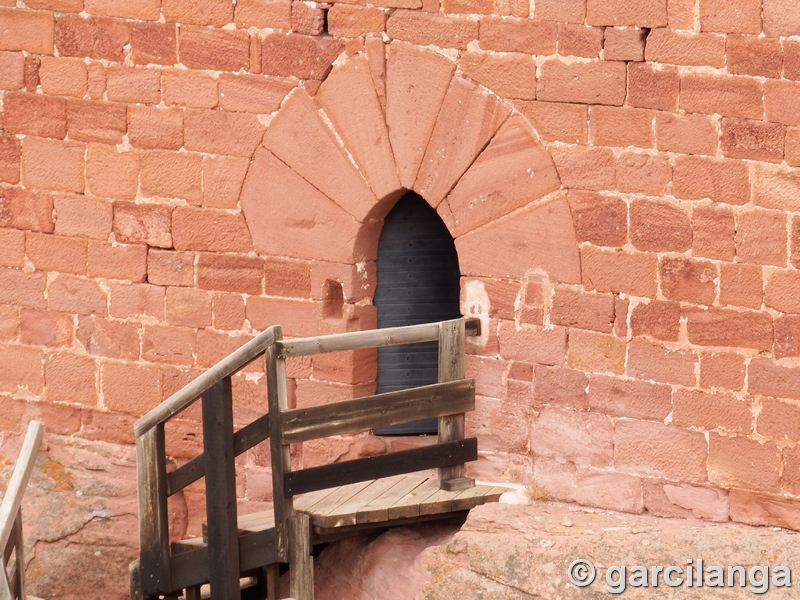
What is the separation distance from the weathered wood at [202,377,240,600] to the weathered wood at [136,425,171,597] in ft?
1.20

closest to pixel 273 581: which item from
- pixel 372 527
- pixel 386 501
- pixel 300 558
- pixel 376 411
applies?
pixel 300 558

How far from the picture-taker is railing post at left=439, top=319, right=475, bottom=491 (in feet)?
23.1

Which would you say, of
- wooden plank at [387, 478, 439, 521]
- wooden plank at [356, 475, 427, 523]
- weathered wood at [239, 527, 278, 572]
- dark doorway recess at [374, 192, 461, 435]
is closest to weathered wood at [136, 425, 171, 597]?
weathered wood at [239, 527, 278, 572]

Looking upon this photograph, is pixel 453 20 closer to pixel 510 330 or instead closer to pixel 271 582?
pixel 510 330

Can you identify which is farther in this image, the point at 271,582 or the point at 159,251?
the point at 159,251

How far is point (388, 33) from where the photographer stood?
7.31 m

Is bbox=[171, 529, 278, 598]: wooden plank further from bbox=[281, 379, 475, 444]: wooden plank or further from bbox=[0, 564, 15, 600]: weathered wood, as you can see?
bbox=[0, 564, 15, 600]: weathered wood

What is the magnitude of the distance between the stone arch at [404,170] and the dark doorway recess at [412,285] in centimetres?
20

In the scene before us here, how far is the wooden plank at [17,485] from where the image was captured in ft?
23.7

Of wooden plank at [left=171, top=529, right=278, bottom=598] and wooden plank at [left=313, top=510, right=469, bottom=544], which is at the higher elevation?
wooden plank at [left=313, top=510, right=469, bottom=544]

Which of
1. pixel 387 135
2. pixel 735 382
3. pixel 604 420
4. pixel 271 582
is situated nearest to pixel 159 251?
pixel 387 135

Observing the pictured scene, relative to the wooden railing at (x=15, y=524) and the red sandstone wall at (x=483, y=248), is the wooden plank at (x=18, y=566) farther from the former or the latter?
the red sandstone wall at (x=483, y=248)

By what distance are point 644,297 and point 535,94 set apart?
1172 millimetres

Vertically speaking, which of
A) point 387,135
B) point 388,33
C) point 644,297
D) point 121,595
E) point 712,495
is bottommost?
point 121,595
